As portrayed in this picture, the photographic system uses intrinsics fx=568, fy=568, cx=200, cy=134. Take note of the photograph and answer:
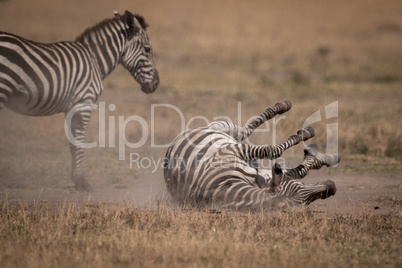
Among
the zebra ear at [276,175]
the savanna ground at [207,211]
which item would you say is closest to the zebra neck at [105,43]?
the savanna ground at [207,211]

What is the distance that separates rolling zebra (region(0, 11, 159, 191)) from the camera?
720cm

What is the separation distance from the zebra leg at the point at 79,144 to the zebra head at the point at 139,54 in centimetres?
126

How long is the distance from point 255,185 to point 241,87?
13.0m

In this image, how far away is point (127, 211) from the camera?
6.24 meters

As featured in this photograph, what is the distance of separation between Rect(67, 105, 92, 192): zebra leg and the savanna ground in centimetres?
19

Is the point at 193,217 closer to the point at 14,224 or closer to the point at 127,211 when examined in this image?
the point at 127,211

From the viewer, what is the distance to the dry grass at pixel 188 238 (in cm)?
482

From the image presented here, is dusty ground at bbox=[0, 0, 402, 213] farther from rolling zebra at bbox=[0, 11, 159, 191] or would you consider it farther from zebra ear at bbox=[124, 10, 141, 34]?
zebra ear at bbox=[124, 10, 141, 34]

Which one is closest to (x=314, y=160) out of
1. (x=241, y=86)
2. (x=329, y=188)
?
(x=329, y=188)

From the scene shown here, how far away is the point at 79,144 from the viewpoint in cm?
810

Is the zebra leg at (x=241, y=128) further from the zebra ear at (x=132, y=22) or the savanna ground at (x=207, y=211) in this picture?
the zebra ear at (x=132, y=22)

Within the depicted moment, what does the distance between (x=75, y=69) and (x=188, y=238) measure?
11.7 ft

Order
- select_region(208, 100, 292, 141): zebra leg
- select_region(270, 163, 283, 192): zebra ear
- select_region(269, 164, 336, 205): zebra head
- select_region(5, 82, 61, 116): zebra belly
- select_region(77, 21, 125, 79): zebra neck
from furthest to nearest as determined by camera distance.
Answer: select_region(77, 21, 125, 79): zebra neck, select_region(208, 100, 292, 141): zebra leg, select_region(5, 82, 61, 116): zebra belly, select_region(269, 164, 336, 205): zebra head, select_region(270, 163, 283, 192): zebra ear

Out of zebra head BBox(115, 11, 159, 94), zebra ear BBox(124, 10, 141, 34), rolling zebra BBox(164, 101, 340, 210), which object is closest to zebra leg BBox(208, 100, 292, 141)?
rolling zebra BBox(164, 101, 340, 210)
